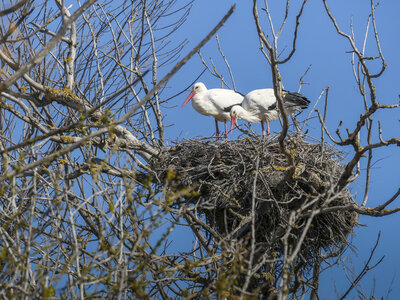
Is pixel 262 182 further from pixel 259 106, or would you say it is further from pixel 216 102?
A: pixel 216 102

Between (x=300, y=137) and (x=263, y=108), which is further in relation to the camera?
(x=263, y=108)

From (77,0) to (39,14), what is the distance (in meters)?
0.52

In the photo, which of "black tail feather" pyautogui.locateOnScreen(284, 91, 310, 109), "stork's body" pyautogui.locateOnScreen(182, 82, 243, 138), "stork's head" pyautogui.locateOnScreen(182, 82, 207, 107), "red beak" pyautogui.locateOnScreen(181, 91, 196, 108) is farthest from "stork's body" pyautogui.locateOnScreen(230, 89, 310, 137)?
"red beak" pyautogui.locateOnScreen(181, 91, 196, 108)

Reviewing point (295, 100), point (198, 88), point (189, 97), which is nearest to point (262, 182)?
point (295, 100)

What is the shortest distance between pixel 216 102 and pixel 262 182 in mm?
2791

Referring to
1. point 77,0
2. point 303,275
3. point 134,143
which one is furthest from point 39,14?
point 303,275

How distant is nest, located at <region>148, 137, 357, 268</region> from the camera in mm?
5637

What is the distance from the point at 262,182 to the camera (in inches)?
224

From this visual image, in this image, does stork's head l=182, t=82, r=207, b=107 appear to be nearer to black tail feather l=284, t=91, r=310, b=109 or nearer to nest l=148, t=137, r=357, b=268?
black tail feather l=284, t=91, r=310, b=109

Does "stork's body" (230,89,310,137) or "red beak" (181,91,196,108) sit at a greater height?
"red beak" (181,91,196,108)

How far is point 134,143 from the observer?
5.89 m

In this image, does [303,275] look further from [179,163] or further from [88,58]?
[88,58]

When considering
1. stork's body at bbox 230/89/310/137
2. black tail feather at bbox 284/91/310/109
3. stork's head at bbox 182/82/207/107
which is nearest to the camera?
black tail feather at bbox 284/91/310/109

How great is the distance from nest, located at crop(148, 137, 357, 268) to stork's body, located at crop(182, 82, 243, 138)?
2162 millimetres
